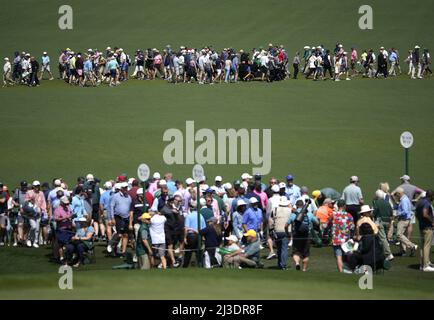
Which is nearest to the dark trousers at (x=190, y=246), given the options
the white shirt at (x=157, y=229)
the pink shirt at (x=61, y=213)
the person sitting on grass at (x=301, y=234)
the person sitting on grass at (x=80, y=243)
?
the white shirt at (x=157, y=229)

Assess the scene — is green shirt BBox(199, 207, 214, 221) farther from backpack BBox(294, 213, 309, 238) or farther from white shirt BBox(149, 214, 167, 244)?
backpack BBox(294, 213, 309, 238)

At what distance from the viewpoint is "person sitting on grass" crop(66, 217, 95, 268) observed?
78.1 ft

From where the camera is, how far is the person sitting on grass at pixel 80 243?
78.1 feet

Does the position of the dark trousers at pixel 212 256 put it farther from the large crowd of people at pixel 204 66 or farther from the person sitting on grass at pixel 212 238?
the large crowd of people at pixel 204 66

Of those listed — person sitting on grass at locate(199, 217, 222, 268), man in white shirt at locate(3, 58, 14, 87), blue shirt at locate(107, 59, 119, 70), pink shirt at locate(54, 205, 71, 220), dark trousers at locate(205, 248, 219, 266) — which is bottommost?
dark trousers at locate(205, 248, 219, 266)

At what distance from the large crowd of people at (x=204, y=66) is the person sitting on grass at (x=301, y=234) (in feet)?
72.8

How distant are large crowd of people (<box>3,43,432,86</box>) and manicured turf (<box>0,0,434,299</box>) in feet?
2.80

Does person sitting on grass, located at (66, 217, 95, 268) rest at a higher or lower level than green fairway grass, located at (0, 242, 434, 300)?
higher

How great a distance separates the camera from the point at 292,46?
56.4 m

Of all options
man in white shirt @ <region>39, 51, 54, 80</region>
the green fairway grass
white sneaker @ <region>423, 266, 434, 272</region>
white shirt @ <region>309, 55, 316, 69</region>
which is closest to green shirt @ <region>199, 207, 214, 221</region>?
the green fairway grass
